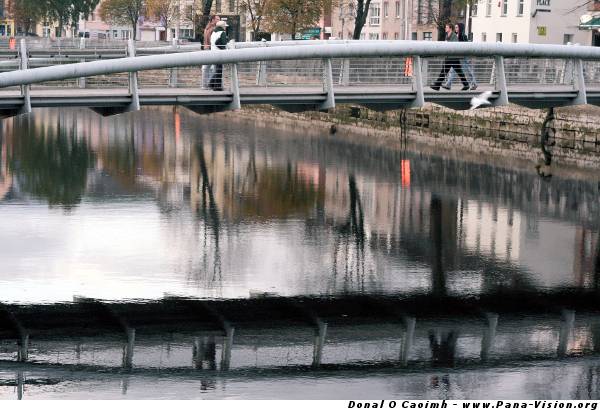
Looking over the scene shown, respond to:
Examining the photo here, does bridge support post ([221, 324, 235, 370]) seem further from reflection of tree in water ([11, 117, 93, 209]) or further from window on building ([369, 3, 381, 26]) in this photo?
window on building ([369, 3, 381, 26])

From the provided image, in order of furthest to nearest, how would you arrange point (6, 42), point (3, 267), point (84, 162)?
1. point (6, 42)
2. point (84, 162)
3. point (3, 267)

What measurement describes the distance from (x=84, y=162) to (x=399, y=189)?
35.4 ft

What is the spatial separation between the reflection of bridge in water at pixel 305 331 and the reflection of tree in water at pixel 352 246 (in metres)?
2.05

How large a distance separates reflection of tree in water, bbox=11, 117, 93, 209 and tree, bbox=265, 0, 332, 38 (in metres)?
18.1

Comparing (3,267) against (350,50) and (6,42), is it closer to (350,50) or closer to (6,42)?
(350,50)

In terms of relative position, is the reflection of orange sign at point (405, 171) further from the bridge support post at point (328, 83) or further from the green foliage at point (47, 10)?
the green foliage at point (47, 10)

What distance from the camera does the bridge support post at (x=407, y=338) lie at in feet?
63.5

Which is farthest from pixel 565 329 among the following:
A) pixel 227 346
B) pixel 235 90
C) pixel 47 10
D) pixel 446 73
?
pixel 47 10

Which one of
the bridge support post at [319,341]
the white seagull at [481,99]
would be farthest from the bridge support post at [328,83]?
the bridge support post at [319,341]

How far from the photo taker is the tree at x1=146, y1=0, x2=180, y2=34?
341 feet

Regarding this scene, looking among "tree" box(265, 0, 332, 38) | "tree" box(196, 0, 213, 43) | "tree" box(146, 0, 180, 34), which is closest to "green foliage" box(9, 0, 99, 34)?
"tree" box(146, 0, 180, 34)

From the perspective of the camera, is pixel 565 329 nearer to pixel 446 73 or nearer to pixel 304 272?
pixel 304 272
